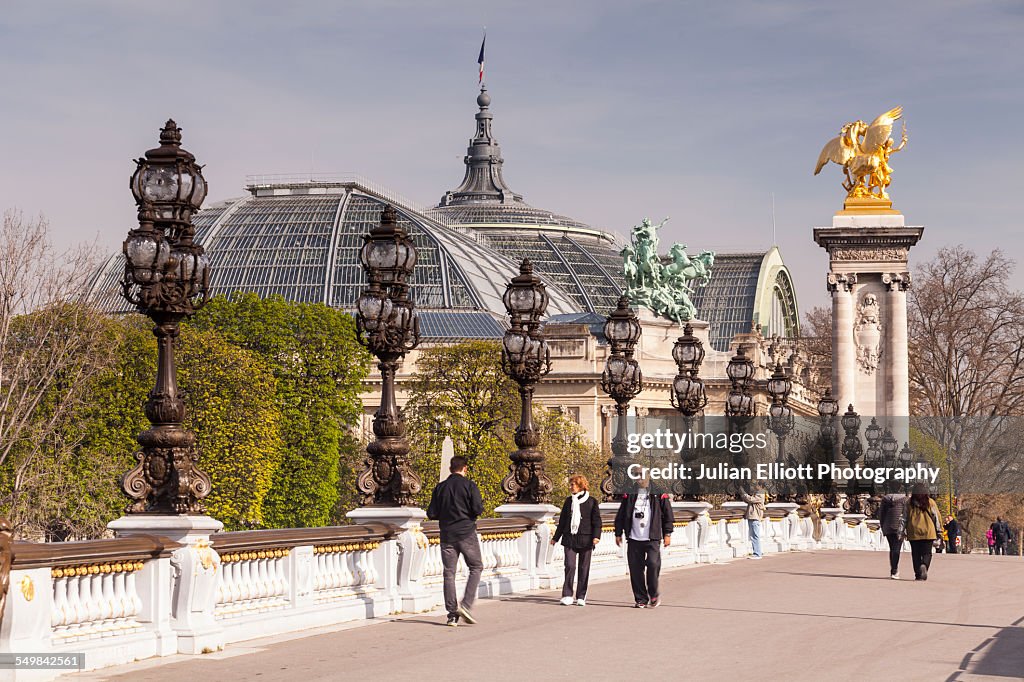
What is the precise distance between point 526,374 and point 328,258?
11208cm

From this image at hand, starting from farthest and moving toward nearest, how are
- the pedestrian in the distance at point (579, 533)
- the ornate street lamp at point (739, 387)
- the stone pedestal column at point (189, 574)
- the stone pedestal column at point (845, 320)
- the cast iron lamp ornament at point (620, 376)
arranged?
1. the stone pedestal column at point (845, 320)
2. the ornate street lamp at point (739, 387)
3. the cast iron lamp ornament at point (620, 376)
4. the pedestrian in the distance at point (579, 533)
5. the stone pedestal column at point (189, 574)

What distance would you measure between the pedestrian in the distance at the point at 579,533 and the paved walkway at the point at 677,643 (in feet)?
1.35

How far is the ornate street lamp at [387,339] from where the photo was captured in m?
Answer: 23.7

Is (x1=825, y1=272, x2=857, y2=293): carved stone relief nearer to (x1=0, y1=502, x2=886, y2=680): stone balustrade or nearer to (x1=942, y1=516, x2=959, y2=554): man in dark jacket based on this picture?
(x1=942, y1=516, x2=959, y2=554): man in dark jacket

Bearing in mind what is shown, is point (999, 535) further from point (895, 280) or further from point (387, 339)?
point (387, 339)

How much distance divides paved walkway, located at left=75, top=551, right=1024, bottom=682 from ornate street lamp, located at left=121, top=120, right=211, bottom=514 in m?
1.79

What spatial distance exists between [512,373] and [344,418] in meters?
53.5

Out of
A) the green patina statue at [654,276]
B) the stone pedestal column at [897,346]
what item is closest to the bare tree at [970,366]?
the stone pedestal column at [897,346]

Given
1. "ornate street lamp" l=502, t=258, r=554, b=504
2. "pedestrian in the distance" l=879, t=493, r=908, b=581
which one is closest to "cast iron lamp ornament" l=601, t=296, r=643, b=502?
"ornate street lamp" l=502, t=258, r=554, b=504

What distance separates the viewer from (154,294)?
60.8 ft

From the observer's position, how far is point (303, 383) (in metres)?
80.9

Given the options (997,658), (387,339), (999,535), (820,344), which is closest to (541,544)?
(387,339)

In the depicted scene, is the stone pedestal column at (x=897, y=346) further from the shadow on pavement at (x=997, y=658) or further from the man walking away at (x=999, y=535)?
the shadow on pavement at (x=997, y=658)

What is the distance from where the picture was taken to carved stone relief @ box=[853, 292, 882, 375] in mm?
75188
